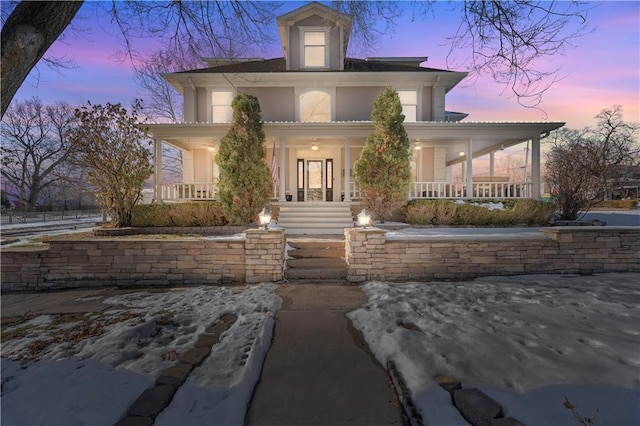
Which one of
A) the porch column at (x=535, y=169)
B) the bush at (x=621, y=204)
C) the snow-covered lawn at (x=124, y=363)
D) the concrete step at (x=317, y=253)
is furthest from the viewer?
the bush at (x=621, y=204)

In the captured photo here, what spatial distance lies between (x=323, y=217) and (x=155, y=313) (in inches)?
265

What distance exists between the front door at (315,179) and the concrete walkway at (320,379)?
1037 centimetres

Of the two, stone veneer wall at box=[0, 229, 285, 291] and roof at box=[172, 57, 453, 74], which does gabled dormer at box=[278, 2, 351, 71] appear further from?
stone veneer wall at box=[0, 229, 285, 291]

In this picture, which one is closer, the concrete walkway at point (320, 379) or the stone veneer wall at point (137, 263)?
the concrete walkway at point (320, 379)

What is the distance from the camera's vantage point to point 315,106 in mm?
14266

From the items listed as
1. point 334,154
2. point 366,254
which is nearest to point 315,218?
point 366,254

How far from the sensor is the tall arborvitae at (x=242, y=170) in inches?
356

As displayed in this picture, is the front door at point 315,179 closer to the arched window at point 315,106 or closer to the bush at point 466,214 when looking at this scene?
the arched window at point 315,106

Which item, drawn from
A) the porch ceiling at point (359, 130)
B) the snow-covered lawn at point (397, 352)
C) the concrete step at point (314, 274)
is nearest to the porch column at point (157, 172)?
the porch ceiling at point (359, 130)

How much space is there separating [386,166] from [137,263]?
7.33 meters

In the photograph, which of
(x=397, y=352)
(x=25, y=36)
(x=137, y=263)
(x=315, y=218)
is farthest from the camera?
(x=315, y=218)

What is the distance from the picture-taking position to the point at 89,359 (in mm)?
2848

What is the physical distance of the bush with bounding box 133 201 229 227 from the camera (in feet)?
30.6

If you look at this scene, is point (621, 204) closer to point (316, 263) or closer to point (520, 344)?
point (316, 263)
